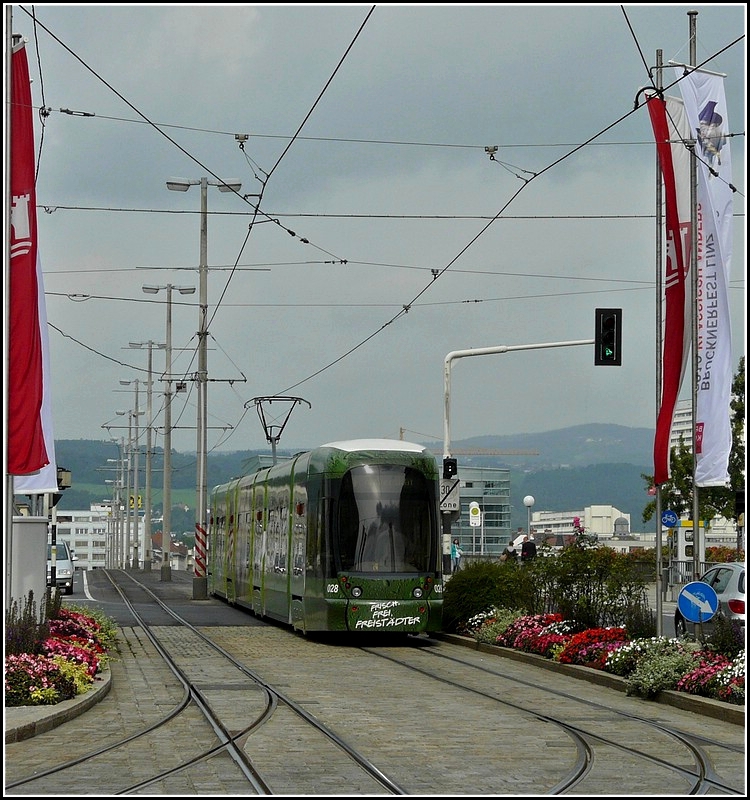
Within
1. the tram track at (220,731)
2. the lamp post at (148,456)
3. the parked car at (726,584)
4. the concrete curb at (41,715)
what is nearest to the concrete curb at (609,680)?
the parked car at (726,584)

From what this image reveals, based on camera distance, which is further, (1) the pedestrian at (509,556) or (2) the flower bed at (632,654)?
(1) the pedestrian at (509,556)

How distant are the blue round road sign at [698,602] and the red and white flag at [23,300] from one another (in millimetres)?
7259

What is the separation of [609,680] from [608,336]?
9977 millimetres

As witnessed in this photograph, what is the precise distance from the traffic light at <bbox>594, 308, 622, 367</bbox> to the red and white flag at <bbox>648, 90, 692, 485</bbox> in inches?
297

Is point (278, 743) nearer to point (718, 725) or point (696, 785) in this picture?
point (696, 785)

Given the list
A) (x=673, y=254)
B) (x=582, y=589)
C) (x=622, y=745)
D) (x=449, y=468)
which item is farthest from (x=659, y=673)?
(x=449, y=468)

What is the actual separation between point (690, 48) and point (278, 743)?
1341cm

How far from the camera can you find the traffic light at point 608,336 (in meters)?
26.3

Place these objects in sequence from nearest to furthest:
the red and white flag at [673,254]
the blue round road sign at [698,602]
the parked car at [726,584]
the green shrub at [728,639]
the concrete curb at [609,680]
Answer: the concrete curb at [609,680], the green shrub at [728,639], the blue round road sign at [698,602], the red and white flag at [673,254], the parked car at [726,584]

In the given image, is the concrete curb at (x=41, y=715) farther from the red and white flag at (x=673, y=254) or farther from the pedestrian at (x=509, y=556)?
the pedestrian at (x=509, y=556)

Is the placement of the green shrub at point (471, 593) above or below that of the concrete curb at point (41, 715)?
above

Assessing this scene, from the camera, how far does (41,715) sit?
42.5 ft

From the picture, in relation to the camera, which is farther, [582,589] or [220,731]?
[582,589]

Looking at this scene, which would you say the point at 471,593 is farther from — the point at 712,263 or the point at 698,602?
the point at 698,602
